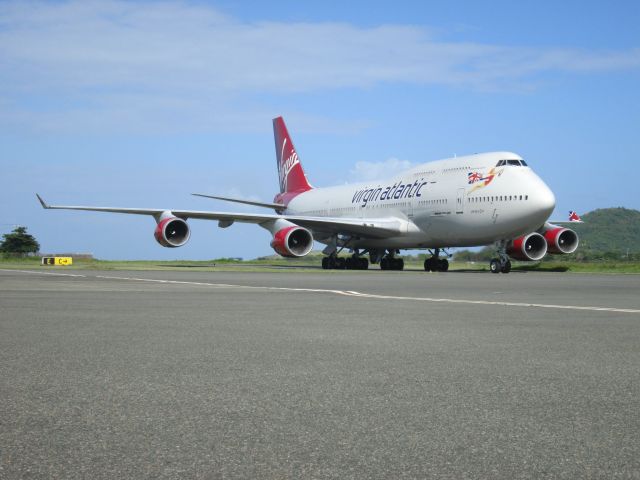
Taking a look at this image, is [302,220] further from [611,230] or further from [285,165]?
[611,230]

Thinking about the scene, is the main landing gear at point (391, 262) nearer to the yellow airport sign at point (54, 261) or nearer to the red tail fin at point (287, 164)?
the red tail fin at point (287, 164)

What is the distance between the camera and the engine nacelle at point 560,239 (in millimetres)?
33312

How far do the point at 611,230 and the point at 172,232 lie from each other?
111 metres

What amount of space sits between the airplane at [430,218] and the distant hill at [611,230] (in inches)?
3373

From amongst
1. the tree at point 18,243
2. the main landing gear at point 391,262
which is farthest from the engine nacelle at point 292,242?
the tree at point 18,243

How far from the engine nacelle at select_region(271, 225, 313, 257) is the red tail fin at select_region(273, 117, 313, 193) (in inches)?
524

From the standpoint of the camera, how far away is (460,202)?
3169 centimetres

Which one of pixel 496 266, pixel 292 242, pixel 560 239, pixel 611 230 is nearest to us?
pixel 496 266

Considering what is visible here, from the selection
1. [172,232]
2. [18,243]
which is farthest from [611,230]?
[172,232]

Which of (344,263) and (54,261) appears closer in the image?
(344,263)

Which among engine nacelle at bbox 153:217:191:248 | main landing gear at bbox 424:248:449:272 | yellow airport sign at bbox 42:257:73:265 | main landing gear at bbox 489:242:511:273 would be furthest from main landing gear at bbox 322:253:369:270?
yellow airport sign at bbox 42:257:73:265

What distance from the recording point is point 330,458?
3.40m

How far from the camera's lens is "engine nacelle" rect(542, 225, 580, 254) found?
33.3 m

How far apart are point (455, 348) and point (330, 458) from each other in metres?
3.81
